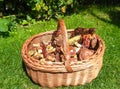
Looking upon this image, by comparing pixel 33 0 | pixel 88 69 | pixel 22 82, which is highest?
pixel 33 0

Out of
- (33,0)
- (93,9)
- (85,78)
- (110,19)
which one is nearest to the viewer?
(85,78)

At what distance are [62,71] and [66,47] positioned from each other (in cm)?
28

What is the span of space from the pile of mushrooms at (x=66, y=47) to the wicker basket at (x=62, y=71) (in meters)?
0.11

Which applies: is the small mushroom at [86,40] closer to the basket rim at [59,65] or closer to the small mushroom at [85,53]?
the small mushroom at [85,53]

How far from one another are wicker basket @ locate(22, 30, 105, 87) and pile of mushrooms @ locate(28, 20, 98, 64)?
0.11 m

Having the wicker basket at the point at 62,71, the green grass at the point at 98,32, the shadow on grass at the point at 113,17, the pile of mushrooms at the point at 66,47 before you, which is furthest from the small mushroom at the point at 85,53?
the shadow on grass at the point at 113,17

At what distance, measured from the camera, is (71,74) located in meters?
4.06

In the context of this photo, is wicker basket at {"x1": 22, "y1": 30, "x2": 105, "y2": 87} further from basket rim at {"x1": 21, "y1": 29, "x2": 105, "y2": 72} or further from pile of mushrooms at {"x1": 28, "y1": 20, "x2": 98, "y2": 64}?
pile of mushrooms at {"x1": 28, "y1": 20, "x2": 98, "y2": 64}

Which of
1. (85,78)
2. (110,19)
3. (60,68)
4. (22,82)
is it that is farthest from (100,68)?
(110,19)

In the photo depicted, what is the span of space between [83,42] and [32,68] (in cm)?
77

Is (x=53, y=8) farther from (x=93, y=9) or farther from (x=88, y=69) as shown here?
(x=88, y=69)

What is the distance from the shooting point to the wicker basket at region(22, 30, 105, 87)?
13.1 ft

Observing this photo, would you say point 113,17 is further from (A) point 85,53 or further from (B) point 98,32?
(A) point 85,53

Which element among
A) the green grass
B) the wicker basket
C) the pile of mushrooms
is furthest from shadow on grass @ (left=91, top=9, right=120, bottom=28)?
the wicker basket
